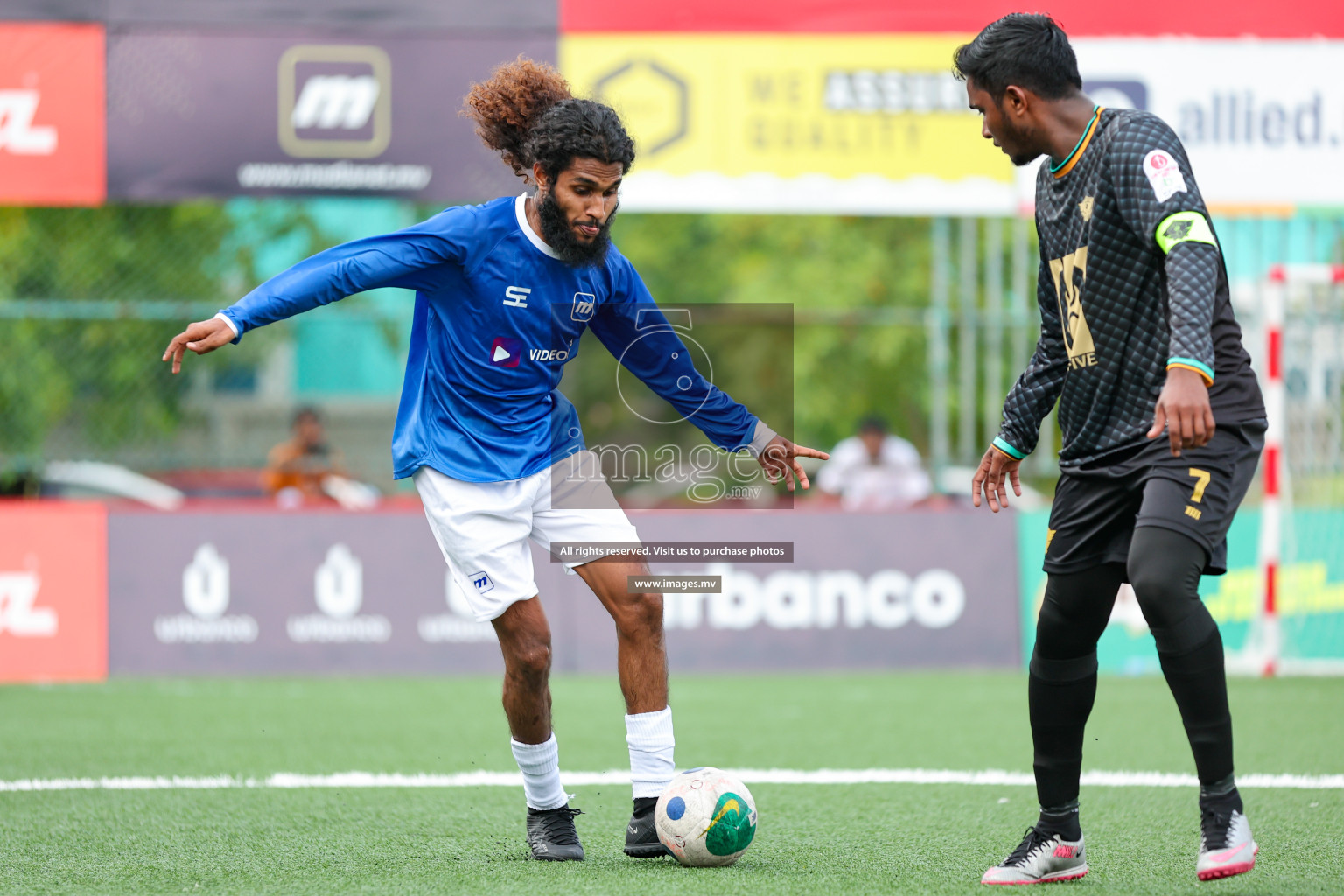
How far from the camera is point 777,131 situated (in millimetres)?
9781

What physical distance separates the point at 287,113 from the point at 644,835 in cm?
663

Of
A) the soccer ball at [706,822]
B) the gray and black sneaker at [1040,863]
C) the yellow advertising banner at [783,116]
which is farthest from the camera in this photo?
the yellow advertising banner at [783,116]

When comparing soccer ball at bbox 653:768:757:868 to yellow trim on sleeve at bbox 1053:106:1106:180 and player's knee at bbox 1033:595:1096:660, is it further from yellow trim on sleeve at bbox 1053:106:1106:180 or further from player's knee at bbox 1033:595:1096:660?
yellow trim on sleeve at bbox 1053:106:1106:180

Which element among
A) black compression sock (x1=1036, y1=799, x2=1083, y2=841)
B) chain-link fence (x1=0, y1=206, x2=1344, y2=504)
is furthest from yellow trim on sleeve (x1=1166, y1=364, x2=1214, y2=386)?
chain-link fence (x1=0, y1=206, x2=1344, y2=504)

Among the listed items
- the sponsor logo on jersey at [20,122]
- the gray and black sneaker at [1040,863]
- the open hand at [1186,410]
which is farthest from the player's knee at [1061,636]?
the sponsor logo on jersey at [20,122]

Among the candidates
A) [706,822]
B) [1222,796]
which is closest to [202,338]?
[706,822]

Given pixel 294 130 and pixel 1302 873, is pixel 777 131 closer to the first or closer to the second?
pixel 294 130

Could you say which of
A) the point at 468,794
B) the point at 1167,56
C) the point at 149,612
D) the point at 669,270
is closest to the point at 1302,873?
the point at 468,794

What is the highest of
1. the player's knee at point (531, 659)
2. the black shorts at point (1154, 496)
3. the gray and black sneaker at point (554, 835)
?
the black shorts at point (1154, 496)

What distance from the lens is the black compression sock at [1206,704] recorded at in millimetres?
3678

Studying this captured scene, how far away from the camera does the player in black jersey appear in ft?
11.9

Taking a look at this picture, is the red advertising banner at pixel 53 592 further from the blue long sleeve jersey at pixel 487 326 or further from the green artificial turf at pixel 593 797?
the blue long sleeve jersey at pixel 487 326

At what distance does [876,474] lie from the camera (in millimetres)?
13125

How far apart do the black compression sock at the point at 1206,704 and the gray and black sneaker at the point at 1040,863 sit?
1.73 feet
